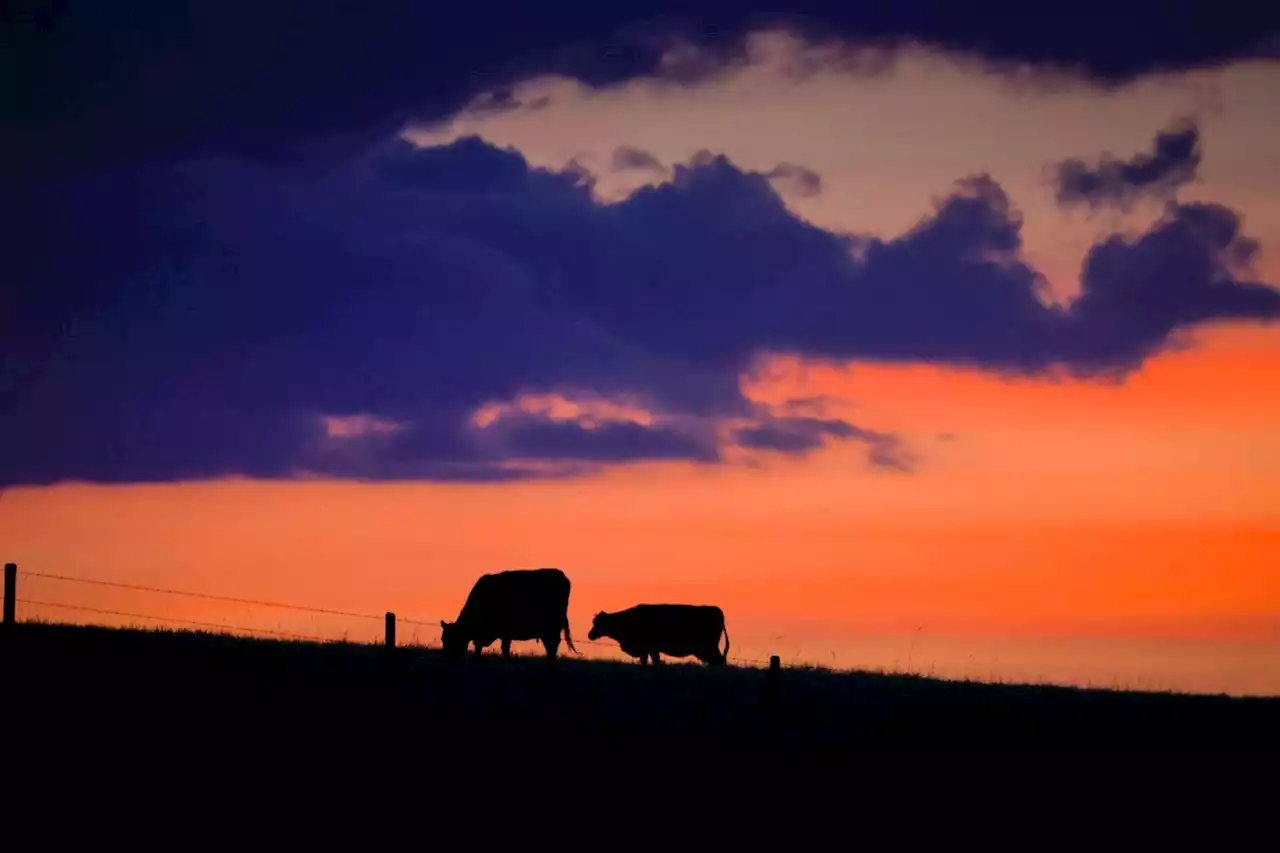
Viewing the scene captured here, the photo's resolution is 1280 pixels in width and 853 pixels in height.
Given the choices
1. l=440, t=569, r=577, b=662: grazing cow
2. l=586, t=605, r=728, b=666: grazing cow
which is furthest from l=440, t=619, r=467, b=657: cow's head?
l=586, t=605, r=728, b=666: grazing cow

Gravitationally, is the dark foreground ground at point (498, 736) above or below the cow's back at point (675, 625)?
below

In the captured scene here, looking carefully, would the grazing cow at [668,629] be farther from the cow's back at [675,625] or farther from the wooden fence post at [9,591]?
the wooden fence post at [9,591]

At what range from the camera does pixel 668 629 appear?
48312 mm

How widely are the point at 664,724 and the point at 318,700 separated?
639 cm

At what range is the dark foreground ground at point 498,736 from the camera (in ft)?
67.8

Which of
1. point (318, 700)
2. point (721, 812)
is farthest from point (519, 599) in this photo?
point (721, 812)

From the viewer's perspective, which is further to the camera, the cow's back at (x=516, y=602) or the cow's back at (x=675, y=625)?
the cow's back at (x=675, y=625)

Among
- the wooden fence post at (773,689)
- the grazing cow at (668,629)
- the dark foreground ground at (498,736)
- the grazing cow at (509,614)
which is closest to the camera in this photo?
the dark foreground ground at (498,736)

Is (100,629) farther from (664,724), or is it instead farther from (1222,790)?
(1222,790)

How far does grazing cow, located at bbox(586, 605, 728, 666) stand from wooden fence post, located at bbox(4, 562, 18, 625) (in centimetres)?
2100

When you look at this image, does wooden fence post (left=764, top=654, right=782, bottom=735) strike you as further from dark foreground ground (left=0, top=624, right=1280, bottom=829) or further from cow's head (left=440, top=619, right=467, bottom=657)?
cow's head (left=440, top=619, right=467, bottom=657)

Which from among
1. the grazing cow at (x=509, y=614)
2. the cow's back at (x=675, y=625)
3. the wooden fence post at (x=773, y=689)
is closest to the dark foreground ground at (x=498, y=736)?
the wooden fence post at (x=773, y=689)

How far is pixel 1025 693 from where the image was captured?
35.4 metres

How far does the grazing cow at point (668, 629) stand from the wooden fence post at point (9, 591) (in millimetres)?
20996
